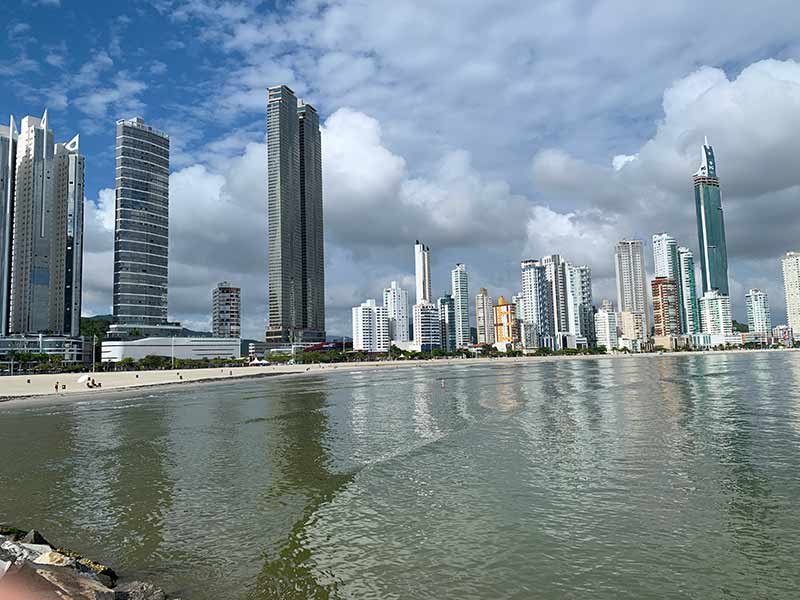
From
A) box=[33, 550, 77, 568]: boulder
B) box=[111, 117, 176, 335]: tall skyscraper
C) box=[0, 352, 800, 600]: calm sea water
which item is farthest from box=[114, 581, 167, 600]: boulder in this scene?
box=[111, 117, 176, 335]: tall skyscraper

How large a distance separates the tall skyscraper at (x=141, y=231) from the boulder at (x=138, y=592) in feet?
586

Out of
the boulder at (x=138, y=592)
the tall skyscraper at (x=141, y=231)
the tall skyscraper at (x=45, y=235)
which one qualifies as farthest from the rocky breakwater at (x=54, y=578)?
the tall skyscraper at (x=45, y=235)

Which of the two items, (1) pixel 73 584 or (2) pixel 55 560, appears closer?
(1) pixel 73 584

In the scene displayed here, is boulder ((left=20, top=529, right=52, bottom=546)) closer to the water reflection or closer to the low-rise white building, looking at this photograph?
the water reflection

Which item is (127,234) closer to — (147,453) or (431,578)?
(147,453)

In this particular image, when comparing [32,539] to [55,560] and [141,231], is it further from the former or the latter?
[141,231]

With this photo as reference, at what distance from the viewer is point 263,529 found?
49.0ft

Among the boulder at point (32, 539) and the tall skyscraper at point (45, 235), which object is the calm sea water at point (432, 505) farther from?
the tall skyscraper at point (45, 235)

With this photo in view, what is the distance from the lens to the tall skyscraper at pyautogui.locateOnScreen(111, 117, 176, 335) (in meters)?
176

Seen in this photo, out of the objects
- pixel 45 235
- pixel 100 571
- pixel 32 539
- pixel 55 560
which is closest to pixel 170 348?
pixel 45 235

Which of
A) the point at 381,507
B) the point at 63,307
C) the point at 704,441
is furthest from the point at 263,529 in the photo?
the point at 63,307

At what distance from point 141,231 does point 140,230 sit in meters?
0.44

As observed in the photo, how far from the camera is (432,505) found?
16781mm

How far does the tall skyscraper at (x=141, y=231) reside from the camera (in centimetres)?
17562
